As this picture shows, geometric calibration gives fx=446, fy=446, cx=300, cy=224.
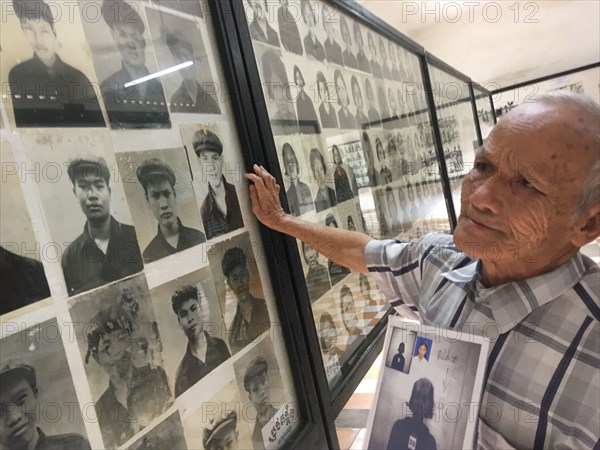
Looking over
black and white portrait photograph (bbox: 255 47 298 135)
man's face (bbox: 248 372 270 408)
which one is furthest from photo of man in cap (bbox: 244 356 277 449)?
black and white portrait photograph (bbox: 255 47 298 135)

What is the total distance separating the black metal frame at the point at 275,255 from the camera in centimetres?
112

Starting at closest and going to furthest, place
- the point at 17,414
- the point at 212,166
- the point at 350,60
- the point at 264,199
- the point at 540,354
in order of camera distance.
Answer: the point at 17,414 → the point at 540,354 → the point at 212,166 → the point at 264,199 → the point at 350,60

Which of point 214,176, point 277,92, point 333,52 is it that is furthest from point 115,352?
point 333,52

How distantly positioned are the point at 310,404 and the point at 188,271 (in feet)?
1.87

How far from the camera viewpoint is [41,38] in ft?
2.35

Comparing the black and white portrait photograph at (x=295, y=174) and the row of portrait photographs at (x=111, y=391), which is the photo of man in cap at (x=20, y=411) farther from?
the black and white portrait photograph at (x=295, y=174)

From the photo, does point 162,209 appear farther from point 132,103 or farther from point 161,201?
point 132,103

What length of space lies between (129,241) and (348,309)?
1.04 m

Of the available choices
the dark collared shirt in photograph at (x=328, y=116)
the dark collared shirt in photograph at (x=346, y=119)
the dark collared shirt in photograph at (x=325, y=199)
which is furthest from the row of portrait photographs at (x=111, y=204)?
the dark collared shirt in photograph at (x=346, y=119)

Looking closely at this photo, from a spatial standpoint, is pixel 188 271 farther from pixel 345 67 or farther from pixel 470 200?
pixel 345 67

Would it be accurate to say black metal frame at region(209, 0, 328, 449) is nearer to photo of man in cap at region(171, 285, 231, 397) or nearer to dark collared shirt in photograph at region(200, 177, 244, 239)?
dark collared shirt in photograph at region(200, 177, 244, 239)

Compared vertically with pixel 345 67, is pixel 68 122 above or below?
below

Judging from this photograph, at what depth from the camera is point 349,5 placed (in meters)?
1.82

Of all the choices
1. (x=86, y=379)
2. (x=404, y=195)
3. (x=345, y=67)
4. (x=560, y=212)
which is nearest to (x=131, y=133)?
(x=86, y=379)
